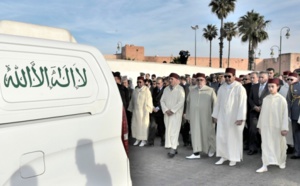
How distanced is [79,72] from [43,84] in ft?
1.20

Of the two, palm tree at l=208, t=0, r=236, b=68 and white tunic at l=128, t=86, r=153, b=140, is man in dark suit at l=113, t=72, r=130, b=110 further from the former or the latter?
palm tree at l=208, t=0, r=236, b=68

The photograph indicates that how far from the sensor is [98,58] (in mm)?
2838

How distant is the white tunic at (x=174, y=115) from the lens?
7.49 metres

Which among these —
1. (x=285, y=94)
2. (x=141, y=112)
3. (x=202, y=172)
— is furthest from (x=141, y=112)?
(x=285, y=94)

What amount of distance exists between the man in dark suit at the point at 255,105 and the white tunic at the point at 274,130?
1.29 meters

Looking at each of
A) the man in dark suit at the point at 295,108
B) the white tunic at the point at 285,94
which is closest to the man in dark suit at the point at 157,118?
the white tunic at the point at 285,94

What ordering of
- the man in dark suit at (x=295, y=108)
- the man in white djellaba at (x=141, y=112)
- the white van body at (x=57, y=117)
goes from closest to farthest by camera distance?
the white van body at (x=57, y=117) < the man in dark suit at (x=295, y=108) < the man in white djellaba at (x=141, y=112)

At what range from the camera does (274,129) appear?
6355 mm

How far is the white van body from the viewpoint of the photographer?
6.93 feet

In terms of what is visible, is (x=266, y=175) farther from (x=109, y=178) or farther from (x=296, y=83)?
(x=109, y=178)

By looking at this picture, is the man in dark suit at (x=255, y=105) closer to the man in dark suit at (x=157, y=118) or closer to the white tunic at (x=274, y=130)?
the white tunic at (x=274, y=130)

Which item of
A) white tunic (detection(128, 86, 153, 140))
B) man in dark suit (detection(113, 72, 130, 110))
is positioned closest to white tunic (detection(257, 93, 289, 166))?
A: white tunic (detection(128, 86, 153, 140))

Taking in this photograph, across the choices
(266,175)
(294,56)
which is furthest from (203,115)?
(294,56)

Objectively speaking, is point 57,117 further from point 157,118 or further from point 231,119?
point 157,118
